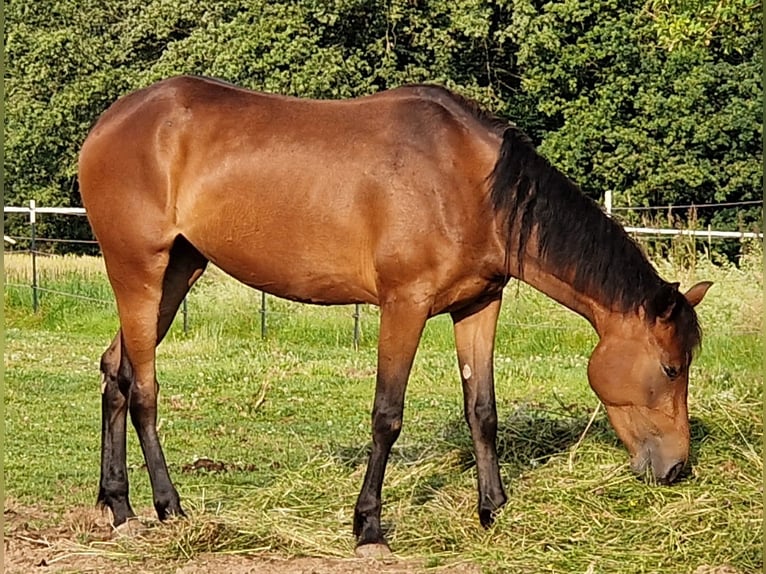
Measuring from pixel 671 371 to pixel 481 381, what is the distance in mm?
994

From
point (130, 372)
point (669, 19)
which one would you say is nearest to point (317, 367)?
point (130, 372)

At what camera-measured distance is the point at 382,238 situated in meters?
5.30

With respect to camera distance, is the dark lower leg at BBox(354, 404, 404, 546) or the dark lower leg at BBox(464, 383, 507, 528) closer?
the dark lower leg at BBox(354, 404, 404, 546)

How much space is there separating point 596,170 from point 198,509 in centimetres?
2195

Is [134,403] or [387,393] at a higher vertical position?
[387,393]

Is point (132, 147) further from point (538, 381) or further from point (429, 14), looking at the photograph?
point (429, 14)

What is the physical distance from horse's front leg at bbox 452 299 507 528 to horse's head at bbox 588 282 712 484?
0.59 metres

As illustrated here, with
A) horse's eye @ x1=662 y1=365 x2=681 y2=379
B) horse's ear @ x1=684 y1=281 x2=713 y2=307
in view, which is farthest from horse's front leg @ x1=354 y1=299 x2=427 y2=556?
horse's ear @ x1=684 y1=281 x2=713 y2=307

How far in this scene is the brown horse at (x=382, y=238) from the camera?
532 centimetres

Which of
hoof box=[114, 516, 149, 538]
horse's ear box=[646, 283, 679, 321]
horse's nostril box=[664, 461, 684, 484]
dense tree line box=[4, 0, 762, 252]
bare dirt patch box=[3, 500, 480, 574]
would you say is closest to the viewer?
bare dirt patch box=[3, 500, 480, 574]

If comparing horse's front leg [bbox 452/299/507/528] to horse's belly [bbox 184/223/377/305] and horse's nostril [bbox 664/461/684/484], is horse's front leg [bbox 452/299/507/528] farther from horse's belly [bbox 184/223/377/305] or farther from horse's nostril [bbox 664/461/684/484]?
horse's nostril [bbox 664/461/684/484]

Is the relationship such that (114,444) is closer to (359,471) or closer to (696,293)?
(359,471)

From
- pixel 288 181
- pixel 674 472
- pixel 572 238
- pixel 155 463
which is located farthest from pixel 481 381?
pixel 155 463

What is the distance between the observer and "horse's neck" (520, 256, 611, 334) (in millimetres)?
5453
